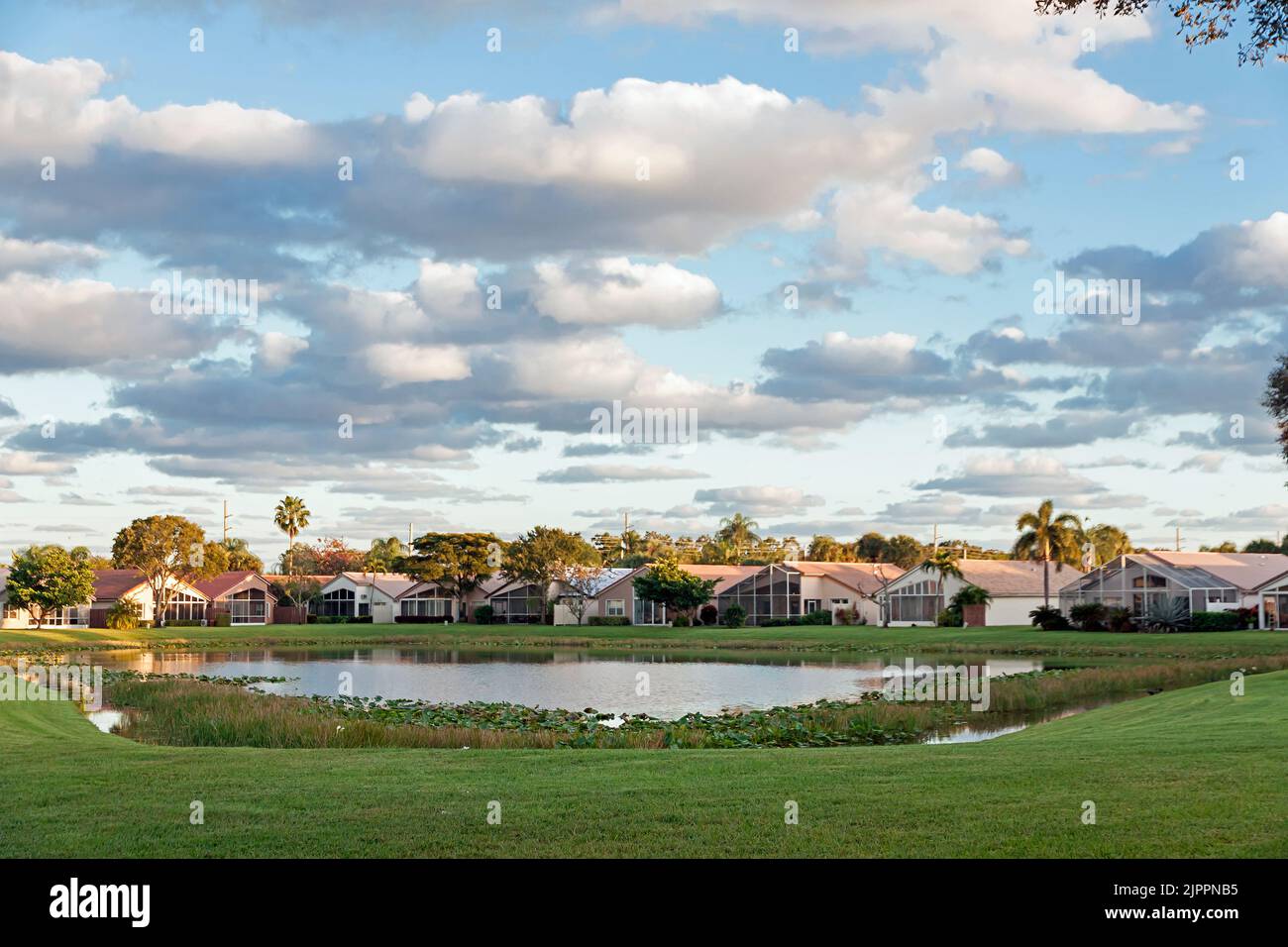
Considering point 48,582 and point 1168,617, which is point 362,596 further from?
point 1168,617

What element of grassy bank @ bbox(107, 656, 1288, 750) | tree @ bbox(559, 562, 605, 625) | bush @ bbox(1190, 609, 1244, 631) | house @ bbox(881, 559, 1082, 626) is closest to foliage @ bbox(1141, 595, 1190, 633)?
bush @ bbox(1190, 609, 1244, 631)

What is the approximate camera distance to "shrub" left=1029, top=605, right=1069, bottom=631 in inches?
2724

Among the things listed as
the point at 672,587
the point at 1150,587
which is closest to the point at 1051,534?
the point at 1150,587

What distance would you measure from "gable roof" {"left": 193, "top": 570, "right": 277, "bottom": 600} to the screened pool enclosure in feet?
213

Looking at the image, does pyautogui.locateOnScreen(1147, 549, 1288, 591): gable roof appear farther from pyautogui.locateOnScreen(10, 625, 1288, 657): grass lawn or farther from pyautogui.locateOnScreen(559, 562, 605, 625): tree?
pyautogui.locateOnScreen(559, 562, 605, 625): tree

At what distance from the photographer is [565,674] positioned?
46.4m

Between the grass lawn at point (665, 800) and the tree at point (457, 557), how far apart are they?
8109 cm

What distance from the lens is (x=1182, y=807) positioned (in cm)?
1102

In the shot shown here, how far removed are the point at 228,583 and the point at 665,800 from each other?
9922 centimetres

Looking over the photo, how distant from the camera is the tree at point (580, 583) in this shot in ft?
305

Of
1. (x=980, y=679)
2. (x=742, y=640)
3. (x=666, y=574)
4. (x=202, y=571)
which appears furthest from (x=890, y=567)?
(x=980, y=679)

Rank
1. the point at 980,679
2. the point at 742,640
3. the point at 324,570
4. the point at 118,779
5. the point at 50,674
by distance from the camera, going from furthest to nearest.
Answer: the point at 324,570 < the point at 742,640 < the point at 50,674 < the point at 980,679 < the point at 118,779
